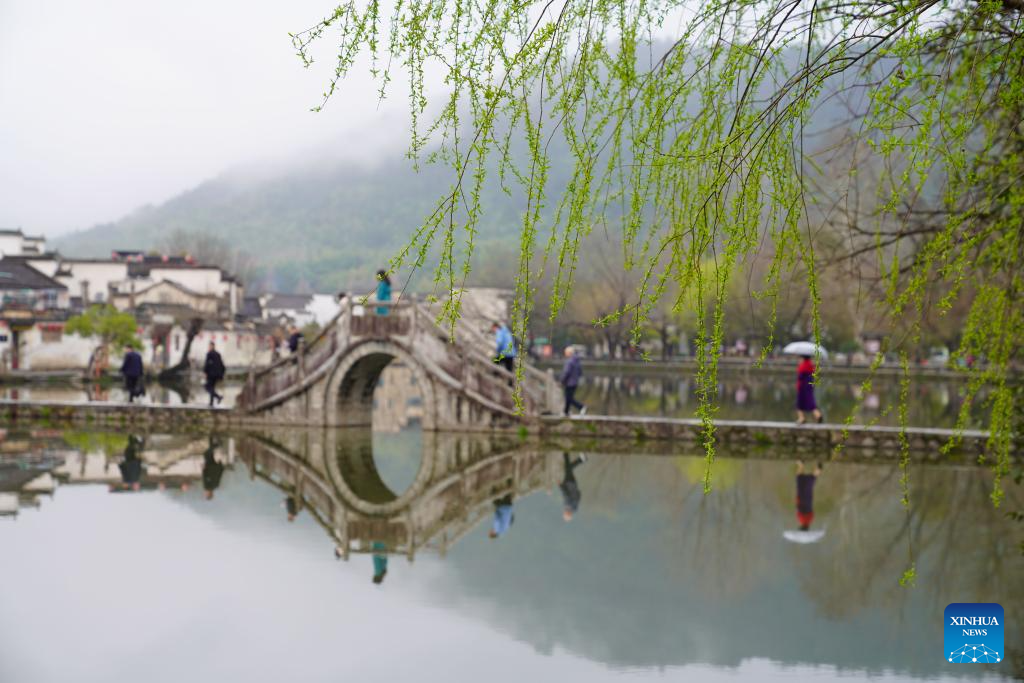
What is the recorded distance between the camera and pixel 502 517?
13320 millimetres

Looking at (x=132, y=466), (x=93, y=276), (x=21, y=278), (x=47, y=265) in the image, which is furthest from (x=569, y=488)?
(x=93, y=276)

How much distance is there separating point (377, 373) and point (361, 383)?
1.58ft

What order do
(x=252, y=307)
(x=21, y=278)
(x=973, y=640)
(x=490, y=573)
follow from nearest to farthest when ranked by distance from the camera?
(x=973, y=640) → (x=490, y=573) → (x=21, y=278) → (x=252, y=307)

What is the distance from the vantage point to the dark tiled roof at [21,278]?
56156 millimetres

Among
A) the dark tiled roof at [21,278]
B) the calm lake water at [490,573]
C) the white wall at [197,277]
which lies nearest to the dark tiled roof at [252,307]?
the white wall at [197,277]

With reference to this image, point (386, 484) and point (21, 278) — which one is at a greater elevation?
point (21, 278)

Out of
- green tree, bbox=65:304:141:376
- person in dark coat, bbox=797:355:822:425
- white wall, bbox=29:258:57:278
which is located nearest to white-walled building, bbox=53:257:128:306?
white wall, bbox=29:258:57:278

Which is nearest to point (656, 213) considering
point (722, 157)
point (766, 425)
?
point (722, 157)

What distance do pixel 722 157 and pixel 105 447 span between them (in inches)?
731

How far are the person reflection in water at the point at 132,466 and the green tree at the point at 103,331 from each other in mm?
29443

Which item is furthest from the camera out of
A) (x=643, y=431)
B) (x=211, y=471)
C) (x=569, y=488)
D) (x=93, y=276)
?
(x=93, y=276)

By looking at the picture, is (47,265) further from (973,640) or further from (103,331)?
(973,640)

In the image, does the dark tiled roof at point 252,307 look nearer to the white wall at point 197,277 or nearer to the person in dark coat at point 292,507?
the white wall at point 197,277

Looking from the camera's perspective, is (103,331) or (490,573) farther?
(103,331)
